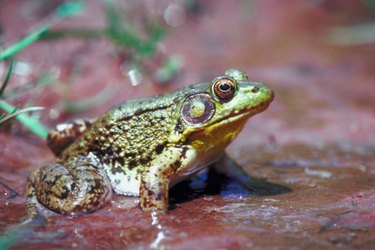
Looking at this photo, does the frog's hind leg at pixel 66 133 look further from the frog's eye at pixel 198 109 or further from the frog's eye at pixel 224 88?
the frog's eye at pixel 224 88

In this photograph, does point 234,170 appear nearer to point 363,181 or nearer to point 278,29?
point 363,181

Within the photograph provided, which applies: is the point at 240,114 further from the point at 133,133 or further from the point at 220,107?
the point at 133,133

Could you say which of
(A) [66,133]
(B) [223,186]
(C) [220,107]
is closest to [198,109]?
(C) [220,107]

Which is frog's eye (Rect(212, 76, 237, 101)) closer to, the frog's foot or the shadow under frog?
the shadow under frog

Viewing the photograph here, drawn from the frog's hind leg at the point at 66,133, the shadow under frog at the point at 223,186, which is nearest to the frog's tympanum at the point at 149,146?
the shadow under frog at the point at 223,186

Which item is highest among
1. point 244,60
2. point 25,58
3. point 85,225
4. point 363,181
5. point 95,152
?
point 25,58

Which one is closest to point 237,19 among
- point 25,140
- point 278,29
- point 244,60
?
point 278,29
